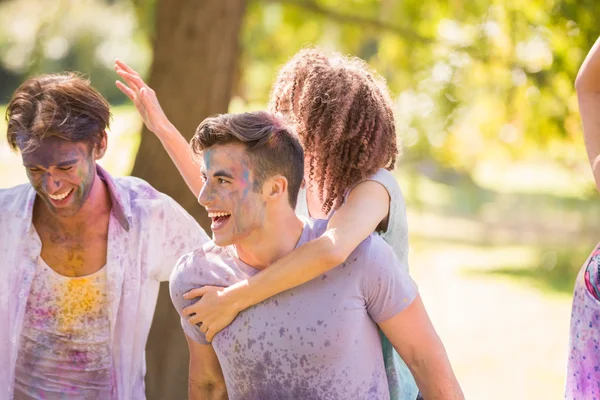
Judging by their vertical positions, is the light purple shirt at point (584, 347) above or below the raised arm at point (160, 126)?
below

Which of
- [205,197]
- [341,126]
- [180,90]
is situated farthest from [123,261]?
[180,90]

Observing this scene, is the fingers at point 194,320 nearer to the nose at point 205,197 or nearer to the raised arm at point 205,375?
the raised arm at point 205,375

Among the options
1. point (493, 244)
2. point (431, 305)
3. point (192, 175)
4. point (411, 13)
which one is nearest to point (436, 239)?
point (493, 244)

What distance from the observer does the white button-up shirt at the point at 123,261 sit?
3.15 metres

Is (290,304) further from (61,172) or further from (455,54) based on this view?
(455,54)

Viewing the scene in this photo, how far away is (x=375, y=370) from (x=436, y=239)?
16.0 metres

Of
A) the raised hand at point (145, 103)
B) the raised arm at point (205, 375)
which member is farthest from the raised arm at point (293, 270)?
the raised hand at point (145, 103)

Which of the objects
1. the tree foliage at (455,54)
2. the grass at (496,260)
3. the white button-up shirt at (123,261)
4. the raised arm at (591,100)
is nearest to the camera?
the raised arm at (591,100)

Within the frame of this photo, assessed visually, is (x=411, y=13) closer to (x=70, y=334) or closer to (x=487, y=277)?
(x=70, y=334)

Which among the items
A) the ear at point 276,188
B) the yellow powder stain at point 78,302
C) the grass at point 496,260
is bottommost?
the grass at point 496,260

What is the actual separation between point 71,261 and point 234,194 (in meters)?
0.87

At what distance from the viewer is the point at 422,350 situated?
2.59 metres

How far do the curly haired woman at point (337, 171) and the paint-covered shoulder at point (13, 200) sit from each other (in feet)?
2.78

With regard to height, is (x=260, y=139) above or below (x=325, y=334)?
above
